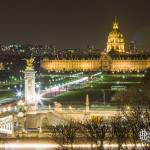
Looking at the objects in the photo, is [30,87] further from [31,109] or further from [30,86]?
[31,109]

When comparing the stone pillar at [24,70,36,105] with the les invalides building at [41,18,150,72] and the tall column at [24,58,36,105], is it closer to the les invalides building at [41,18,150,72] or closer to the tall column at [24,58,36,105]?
the tall column at [24,58,36,105]

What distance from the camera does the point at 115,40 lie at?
15888 centimetres

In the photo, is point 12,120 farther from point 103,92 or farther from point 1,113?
point 103,92

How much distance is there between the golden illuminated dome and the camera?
157 meters

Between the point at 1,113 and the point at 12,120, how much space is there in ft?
5.68

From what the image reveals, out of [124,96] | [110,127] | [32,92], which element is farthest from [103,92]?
[110,127]

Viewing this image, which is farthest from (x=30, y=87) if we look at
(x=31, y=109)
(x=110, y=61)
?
(x=110, y=61)

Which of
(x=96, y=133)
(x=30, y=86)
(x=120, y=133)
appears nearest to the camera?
(x=120, y=133)

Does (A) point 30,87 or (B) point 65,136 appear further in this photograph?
(A) point 30,87

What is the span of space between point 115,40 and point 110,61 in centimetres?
1301

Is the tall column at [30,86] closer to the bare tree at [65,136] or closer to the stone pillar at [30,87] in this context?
the stone pillar at [30,87]

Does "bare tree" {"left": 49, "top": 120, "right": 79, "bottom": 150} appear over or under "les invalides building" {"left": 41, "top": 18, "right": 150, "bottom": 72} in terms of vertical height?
under

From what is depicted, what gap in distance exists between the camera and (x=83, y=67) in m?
151

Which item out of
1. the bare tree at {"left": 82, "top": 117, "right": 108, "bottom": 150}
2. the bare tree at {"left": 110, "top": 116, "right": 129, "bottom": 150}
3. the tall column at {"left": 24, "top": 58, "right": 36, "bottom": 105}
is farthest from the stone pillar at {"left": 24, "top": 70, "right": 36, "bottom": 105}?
the bare tree at {"left": 110, "top": 116, "right": 129, "bottom": 150}
